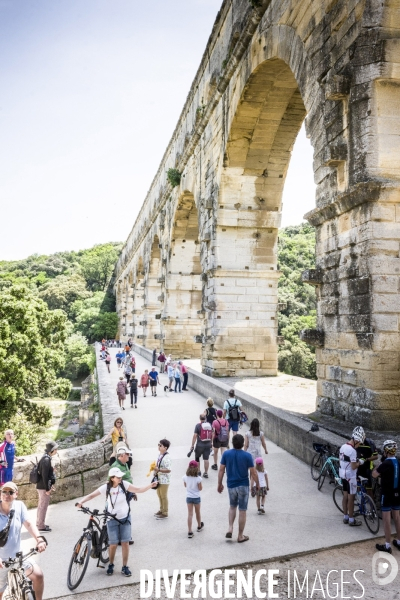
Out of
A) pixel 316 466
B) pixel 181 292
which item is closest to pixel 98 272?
pixel 181 292

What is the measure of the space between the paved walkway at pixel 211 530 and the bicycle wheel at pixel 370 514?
0.07 metres

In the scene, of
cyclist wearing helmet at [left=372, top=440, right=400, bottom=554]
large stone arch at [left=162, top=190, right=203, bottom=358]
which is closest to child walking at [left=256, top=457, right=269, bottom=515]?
cyclist wearing helmet at [left=372, top=440, right=400, bottom=554]

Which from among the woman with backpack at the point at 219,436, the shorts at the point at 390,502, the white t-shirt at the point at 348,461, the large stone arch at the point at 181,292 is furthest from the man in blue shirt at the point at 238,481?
the large stone arch at the point at 181,292

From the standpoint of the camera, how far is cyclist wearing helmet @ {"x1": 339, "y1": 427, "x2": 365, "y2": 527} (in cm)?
454

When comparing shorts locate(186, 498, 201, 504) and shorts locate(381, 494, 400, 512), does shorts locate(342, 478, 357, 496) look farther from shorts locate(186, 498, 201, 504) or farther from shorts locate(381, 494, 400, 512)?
shorts locate(186, 498, 201, 504)

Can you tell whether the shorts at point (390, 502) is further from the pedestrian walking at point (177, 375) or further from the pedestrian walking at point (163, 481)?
the pedestrian walking at point (177, 375)

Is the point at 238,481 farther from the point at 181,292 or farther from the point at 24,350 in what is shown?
the point at 181,292

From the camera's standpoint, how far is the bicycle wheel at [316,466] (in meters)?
5.78

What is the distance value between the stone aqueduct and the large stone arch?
1.9 inches

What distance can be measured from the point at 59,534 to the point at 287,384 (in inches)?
315

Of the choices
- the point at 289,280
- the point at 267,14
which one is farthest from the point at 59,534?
the point at 289,280

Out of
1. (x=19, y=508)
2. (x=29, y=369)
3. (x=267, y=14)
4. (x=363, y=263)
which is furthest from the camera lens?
(x=29, y=369)

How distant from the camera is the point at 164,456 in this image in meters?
5.13

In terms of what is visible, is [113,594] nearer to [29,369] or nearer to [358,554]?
[358,554]
